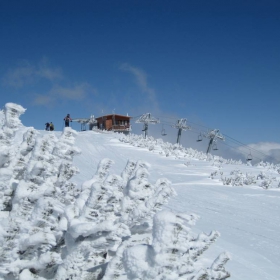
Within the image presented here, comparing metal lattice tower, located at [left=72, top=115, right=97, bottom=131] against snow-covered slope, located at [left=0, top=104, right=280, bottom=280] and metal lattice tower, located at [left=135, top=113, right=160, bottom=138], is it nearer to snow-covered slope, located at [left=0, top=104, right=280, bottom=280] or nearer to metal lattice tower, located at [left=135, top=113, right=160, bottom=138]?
metal lattice tower, located at [left=135, top=113, right=160, bottom=138]

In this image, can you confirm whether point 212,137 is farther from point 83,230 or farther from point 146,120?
point 83,230

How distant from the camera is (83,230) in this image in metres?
1.98

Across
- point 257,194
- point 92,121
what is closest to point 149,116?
point 92,121

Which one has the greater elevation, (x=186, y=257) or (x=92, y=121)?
(x=92, y=121)

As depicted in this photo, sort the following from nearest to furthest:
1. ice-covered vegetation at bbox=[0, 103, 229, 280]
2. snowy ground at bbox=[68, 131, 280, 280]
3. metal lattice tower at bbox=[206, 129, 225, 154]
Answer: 1. ice-covered vegetation at bbox=[0, 103, 229, 280]
2. snowy ground at bbox=[68, 131, 280, 280]
3. metal lattice tower at bbox=[206, 129, 225, 154]

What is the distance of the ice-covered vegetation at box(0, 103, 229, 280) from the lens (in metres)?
1.48

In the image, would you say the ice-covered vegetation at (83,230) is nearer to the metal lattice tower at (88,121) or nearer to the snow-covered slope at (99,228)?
the snow-covered slope at (99,228)

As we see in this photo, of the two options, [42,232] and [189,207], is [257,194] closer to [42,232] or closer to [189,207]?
[189,207]

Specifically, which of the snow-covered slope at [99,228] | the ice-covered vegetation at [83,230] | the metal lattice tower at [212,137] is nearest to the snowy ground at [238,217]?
the snow-covered slope at [99,228]

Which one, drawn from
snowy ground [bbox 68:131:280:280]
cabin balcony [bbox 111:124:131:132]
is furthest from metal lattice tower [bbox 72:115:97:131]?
snowy ground [bbox 68:131:280:280]

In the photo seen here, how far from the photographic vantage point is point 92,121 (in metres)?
49.0

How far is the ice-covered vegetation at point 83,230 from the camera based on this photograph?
58.1 inches

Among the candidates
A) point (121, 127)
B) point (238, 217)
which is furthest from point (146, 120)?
point (238, 217)

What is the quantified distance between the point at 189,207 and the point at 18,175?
12.9 feet
